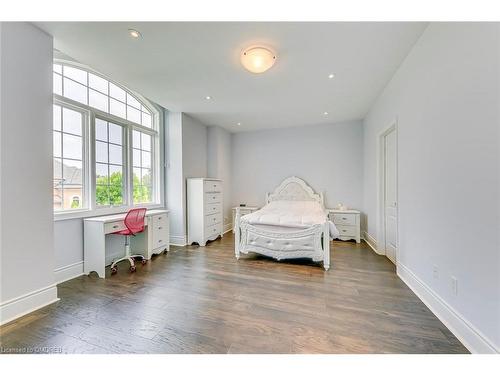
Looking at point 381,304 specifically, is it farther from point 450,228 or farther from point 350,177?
point 350,177

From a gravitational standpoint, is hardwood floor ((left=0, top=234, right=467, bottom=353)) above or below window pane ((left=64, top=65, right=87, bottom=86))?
below

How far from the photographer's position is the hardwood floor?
4.84 ft

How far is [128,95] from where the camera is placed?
3.66 meters

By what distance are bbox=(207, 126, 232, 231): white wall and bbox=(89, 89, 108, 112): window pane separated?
2262mm

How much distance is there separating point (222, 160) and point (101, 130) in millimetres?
2638

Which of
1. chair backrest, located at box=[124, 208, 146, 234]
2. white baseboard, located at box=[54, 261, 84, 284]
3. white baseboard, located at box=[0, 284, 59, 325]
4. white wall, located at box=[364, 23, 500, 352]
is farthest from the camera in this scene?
chair backrest, located at box=[124, 208, 146, 234]

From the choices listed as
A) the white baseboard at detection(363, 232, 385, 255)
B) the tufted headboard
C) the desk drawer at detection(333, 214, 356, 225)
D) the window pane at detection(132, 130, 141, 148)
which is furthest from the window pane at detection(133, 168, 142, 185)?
the white baseboard at detection(363, 232, 385, 255)

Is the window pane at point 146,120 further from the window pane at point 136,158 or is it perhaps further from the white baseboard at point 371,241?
the white baseboard at point 371,241

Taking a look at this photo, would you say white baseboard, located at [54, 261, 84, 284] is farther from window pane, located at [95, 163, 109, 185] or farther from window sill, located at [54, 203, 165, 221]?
window pane, located at [95, 163, 109, 185]

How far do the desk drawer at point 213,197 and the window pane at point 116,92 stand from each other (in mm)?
2225

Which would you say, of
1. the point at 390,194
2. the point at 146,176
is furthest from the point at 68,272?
the point at 390,194

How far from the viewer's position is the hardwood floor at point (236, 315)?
58.1 inches
